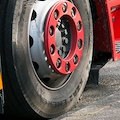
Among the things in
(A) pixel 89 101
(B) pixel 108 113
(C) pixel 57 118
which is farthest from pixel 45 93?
(A) pixel 89 101

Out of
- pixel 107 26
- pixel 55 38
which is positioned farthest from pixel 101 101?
pixel 55 38

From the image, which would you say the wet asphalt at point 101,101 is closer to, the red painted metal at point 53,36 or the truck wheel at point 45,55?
the truck wheel at point 45,55

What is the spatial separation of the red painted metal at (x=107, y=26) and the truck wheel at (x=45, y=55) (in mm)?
148

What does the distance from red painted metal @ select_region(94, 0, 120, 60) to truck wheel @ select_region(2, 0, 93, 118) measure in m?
0.15

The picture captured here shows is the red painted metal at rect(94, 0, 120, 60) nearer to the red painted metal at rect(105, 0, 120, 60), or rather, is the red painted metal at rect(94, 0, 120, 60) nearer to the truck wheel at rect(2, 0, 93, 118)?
the red painted metal at rect(105, 0, 120, 60)

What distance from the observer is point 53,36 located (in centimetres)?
321

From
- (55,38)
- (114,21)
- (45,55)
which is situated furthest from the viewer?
(114,21)

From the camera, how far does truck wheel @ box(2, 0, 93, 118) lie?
2.95 metres

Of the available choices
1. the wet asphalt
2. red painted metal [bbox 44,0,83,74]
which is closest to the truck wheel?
red painted metal [bbox 44,0,83,74]

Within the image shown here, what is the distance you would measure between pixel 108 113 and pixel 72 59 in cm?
43

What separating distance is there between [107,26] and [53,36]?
80 cm

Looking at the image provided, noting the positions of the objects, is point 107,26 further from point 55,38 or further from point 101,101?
point 55,38

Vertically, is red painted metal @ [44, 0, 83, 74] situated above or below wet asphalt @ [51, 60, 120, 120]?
above

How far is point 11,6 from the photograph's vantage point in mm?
2957
